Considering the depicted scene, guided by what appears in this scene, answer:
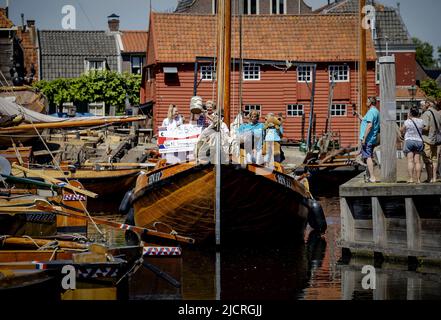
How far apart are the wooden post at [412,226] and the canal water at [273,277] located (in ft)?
1.44

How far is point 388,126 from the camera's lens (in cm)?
2022

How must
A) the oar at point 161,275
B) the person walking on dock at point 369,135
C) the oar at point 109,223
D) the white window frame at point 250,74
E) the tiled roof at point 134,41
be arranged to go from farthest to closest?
the tiled roof at point 134,41 < the white window frame at point 250,74 < the person walking on dock at point 369,135 < the oar at point 109,223 < the oar at point 161,275

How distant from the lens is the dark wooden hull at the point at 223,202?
20.7 m

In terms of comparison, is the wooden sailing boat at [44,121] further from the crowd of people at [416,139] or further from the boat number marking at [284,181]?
the crowd of people at [416,139]

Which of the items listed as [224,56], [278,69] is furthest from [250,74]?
[224,56]

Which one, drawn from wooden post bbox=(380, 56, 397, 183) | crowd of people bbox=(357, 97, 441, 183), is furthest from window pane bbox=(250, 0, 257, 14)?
wooden post bbox=(380, 56, 397, 183)

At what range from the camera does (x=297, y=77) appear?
5731 centimetres

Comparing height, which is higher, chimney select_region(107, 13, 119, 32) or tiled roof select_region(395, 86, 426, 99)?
chimney select_region(107, 13, 119, 32)

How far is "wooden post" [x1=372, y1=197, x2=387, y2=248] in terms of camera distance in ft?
62.5

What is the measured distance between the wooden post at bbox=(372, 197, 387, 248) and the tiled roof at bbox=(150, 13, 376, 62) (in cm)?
3657

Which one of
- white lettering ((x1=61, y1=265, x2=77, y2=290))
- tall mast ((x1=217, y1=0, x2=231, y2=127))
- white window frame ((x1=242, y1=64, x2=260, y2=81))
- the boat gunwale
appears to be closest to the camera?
white lettering ((x1=61, y1=265, x2=77, y2=290))

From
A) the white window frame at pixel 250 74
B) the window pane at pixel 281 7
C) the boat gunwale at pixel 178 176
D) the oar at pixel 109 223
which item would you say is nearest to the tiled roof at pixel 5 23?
the white window frame at pixel 250 74

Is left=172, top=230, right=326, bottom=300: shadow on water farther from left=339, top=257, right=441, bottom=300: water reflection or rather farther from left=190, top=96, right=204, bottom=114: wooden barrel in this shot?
left=190, top=96, right=204, bottom=114: wooden barrel
